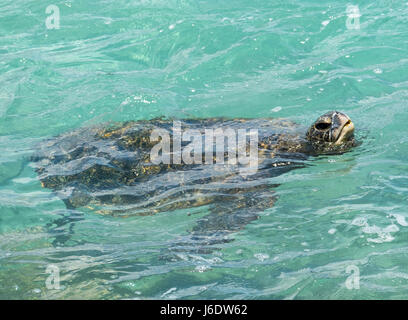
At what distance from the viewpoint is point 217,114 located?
7.73 meters

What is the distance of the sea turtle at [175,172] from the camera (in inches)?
217

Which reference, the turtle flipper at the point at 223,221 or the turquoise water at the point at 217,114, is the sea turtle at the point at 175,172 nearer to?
the turtle flipper at the point at 223,221

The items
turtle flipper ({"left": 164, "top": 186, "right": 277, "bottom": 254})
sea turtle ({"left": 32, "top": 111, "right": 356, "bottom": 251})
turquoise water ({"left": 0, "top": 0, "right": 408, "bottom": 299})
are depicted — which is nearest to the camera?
turquoise water ({"left": 0, "top": 0, "right": 408, "bottom": 299})

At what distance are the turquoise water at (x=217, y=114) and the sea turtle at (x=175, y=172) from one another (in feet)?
0.55

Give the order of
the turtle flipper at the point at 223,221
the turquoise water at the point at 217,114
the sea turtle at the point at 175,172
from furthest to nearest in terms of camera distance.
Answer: the sea turtle at the point at 175,172 < the turtle flipper at the point at 223,221 < the turquoise water at the point at 217,114

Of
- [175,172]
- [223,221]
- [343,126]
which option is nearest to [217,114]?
[175,172]

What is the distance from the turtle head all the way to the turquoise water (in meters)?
0.17

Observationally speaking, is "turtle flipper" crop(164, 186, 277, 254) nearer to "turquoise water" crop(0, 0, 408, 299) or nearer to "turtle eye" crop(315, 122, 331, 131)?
"turquoise water" crop(0, 0, 408, 299)

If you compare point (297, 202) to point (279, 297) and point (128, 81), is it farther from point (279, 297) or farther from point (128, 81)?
point (128, 81)

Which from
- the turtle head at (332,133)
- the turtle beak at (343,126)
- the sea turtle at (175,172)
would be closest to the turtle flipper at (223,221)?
the sea turtle at (175,172)

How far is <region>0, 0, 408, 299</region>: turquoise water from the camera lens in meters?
4.39

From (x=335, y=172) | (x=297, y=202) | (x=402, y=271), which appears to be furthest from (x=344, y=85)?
(x=402, y=271)

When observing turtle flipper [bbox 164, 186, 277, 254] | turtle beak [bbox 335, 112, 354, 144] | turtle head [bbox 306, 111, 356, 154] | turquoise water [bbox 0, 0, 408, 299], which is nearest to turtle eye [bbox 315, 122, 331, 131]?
turtle head [bbox 306, 111, 356, 154]

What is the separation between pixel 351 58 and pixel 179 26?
381 centimetres
